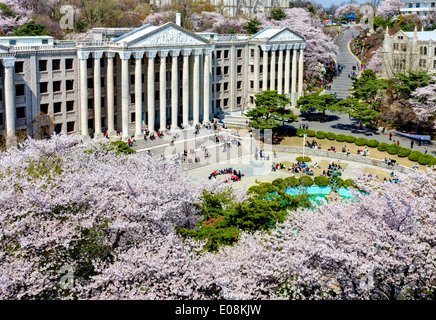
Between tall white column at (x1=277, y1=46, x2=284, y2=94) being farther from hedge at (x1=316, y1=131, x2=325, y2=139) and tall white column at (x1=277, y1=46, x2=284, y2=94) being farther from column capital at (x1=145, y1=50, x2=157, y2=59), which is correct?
column capital at (x1=145, y1=50, x2=157, y2=59)

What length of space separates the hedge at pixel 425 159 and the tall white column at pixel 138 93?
37.7 meters

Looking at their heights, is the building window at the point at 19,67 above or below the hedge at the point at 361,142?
above

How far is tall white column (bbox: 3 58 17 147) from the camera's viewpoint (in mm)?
61250

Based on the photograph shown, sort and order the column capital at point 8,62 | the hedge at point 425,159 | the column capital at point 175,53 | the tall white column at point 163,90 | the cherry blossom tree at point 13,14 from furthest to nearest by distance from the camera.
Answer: the cherry blossom tree at point 13,14
the column capital at point 175,53
the tall white column at point 163,90
the hedge at point 425,159
the column capital at point 8,62

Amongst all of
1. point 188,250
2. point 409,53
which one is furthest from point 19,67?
point 409,53

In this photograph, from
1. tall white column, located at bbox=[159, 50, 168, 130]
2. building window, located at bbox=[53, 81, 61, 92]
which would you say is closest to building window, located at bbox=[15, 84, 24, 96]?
building window, located at bbox=[53, 81, 61, 92]

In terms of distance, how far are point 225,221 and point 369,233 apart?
42.3ft

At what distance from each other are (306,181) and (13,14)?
79.1 meters

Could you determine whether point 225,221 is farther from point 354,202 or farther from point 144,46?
point 144,46

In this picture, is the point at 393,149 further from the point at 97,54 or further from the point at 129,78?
the point at 97,54

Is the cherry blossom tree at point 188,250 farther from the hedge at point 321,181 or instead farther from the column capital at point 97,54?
the column capital at point 97,54

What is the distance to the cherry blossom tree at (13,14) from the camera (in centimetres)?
10562

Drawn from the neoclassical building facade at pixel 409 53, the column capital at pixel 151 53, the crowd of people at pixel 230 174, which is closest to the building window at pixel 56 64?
the column capital at pixel 151 53

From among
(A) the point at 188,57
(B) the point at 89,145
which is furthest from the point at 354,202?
(A) the point at 188,57
